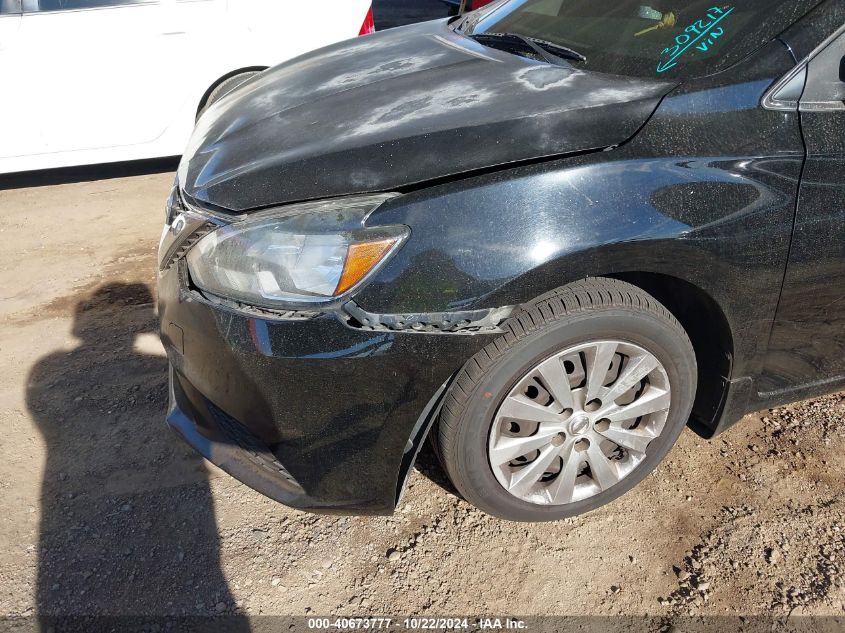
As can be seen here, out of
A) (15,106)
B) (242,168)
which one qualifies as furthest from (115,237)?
(242,168)

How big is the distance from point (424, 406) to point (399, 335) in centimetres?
22

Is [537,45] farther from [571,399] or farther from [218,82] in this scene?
[218,82]

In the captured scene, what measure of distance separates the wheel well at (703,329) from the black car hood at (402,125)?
441 mm

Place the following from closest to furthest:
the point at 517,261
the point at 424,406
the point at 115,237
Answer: the point at 517,261, the point at 424,406, the point at 115,237

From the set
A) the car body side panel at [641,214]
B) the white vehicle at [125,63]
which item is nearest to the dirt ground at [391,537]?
the car body side panel at [641,214]

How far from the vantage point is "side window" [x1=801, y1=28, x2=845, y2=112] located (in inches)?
71.1

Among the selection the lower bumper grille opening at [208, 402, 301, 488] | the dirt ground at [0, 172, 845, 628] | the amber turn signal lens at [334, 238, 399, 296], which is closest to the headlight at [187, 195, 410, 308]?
the amber turn signal lens at [334, 238, 399, 296]

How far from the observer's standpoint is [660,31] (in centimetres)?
213

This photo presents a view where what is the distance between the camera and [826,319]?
2.03 meters

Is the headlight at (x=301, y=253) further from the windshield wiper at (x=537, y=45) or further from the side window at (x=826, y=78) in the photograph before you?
the side window at (x=826, y=78)

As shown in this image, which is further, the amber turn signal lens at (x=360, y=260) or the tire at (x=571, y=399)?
the tire at (x=571, y=399)

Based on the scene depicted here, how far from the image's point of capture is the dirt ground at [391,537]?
1.97 metres

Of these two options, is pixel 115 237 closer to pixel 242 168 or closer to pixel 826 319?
pixel 242 168

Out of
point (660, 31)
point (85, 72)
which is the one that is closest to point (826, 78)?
point (660, 31)
